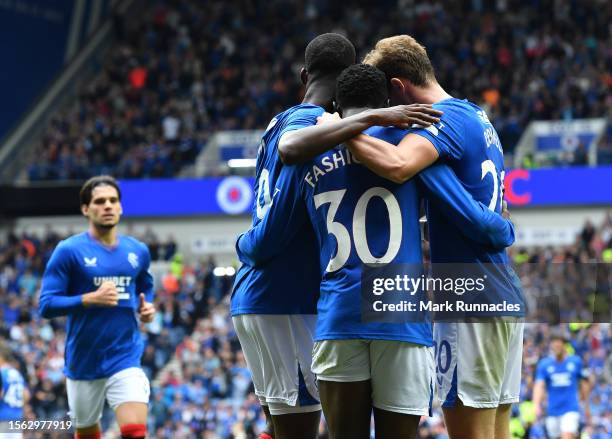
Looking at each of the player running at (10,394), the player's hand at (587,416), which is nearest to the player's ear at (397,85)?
the player running at (10,394)

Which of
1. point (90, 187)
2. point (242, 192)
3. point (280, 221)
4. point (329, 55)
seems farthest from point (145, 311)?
point (242, 192)

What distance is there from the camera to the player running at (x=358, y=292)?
4.42 meters

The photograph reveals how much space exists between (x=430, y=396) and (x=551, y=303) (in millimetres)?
965

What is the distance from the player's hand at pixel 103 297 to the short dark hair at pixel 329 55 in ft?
9.34

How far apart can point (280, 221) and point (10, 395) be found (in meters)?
6.49

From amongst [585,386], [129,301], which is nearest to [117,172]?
[585,386]

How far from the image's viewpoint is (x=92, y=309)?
24.5 feet

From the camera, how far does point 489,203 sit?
Result: 488 cm

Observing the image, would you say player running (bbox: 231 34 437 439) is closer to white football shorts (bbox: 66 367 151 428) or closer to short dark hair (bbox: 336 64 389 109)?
short dark hair (bbox: 336 64 389 109)

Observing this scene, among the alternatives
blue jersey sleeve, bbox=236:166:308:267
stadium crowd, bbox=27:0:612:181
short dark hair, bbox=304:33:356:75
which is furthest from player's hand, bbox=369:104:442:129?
stadium crowd, bbox=27:0:612:181

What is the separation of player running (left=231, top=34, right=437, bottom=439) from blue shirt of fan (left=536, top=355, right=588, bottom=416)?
7.57m

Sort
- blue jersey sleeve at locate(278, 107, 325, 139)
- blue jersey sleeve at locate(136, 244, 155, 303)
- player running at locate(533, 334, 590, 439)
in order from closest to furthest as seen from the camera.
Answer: blue jersey sleeve at locate(278, 107, 325, 139) → blue jersey sleeve at locate(136, 244, 155, 303) → player running at locate(533, 334, 590, 439)

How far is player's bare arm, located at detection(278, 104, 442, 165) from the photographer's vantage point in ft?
14.4

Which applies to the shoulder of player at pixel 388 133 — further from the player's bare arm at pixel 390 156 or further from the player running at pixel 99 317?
the player running at pixel 99 317
